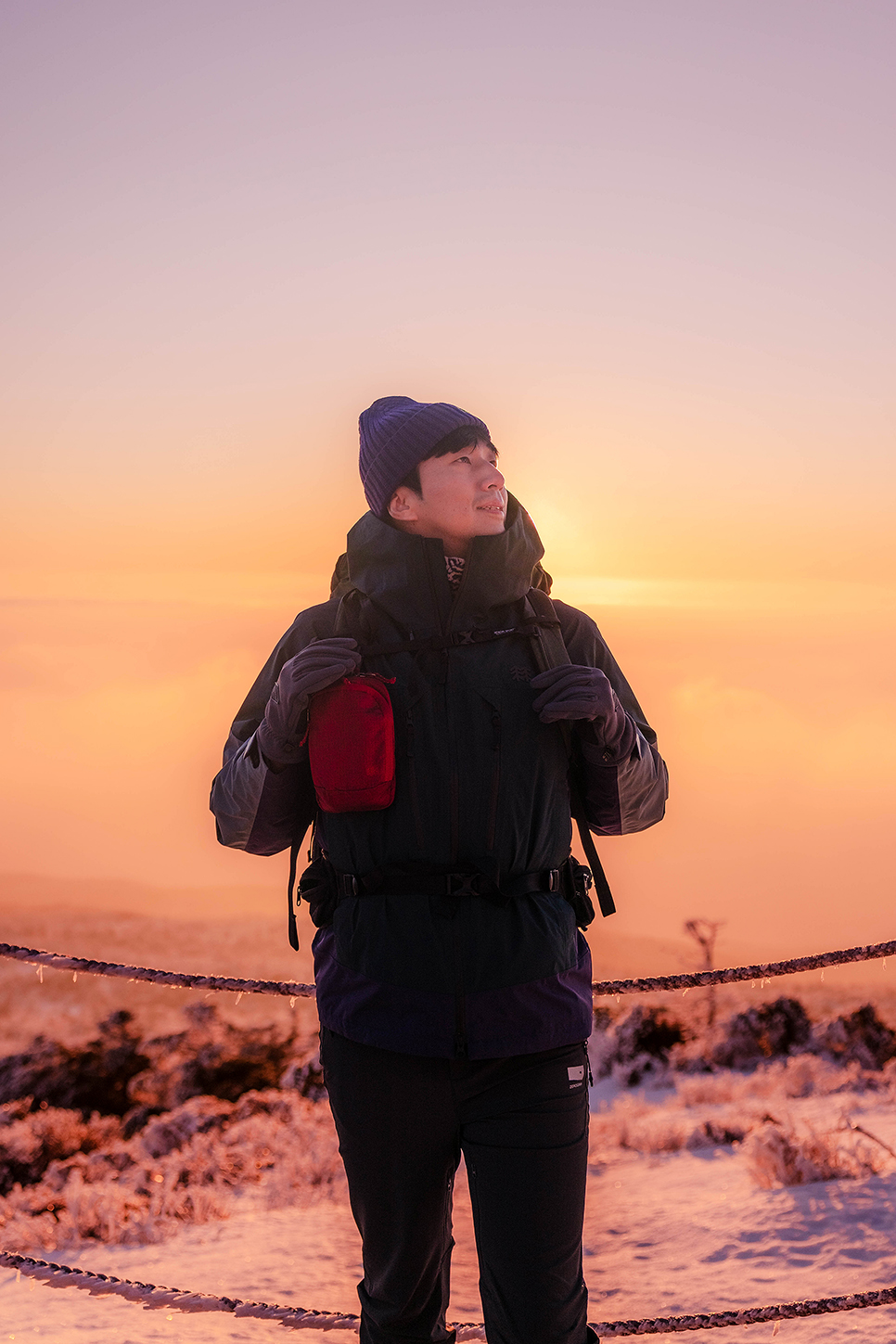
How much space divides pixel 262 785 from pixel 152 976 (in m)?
1.47

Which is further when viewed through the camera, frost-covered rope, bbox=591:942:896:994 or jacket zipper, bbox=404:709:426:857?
frost-covered rope, bbox=591:942:896:994

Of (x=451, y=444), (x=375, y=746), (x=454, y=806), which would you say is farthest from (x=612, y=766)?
(x=451, y=444)

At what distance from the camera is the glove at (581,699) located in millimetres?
1624

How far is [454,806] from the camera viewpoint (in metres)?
1.66

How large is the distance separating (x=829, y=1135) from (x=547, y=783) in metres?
5.47

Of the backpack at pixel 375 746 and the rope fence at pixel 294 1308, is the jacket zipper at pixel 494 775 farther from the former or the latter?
the rope fence at pixel 294 1308

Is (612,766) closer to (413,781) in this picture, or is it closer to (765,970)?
(413,781)

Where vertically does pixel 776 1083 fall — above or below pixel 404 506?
below

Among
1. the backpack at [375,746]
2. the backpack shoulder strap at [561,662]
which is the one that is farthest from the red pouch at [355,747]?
the backpack shoulder strap at [561,662]

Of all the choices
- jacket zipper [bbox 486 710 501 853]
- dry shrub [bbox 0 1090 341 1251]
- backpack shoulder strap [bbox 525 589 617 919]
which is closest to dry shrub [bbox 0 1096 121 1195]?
dry shrub [bbox 0 1090 341 1251]

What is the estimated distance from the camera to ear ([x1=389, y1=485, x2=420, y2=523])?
1900mm

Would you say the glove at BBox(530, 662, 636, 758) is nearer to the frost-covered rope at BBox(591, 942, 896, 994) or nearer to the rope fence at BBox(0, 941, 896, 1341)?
the rope fence at BBox(0, 941, 896, 1341)

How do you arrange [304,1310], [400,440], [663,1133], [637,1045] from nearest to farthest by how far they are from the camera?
[400,440] → [304,1310] → [663,1133] → [637,1045]

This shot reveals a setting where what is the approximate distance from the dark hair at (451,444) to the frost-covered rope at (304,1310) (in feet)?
7.26
